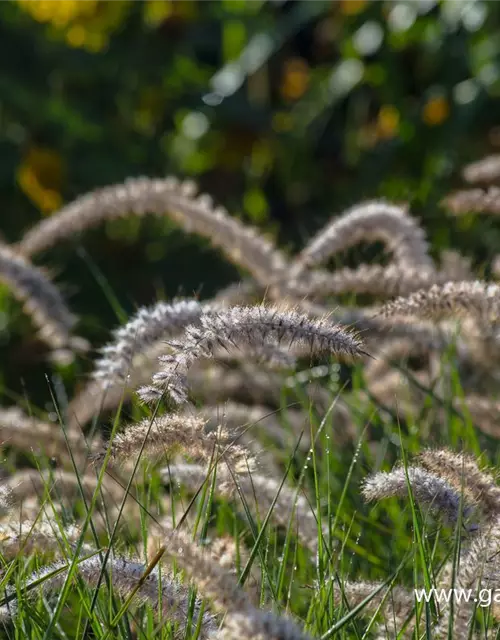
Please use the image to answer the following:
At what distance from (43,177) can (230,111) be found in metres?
0.78

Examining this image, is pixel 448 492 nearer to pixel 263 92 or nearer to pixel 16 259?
pixel 16 259

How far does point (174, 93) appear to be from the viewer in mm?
4320

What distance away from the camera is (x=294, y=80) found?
4.47 metres

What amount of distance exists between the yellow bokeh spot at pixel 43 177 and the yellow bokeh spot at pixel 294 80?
107 centimetres

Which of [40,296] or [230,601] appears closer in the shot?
[230,601]

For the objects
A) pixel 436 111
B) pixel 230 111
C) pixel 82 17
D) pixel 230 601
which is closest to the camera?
pixel 230 601

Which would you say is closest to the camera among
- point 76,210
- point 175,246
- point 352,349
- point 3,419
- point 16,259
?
point 352,349

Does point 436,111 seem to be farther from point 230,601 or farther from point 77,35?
point 230,601

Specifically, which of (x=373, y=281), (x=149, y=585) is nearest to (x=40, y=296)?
(x=373, y=281)

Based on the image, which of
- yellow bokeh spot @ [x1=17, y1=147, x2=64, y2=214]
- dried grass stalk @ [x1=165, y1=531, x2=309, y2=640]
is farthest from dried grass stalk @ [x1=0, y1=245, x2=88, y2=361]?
yellow bokeh spot @ [x1=17, y1=147, x2=64, y2=214]

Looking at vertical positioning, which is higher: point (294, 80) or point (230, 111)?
point (294, 80)

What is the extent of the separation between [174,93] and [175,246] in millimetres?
1020

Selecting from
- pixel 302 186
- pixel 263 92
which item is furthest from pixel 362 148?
pixel 263 92

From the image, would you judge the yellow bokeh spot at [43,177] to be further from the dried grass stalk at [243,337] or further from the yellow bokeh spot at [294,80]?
the dried grass stalk at [243,337]
